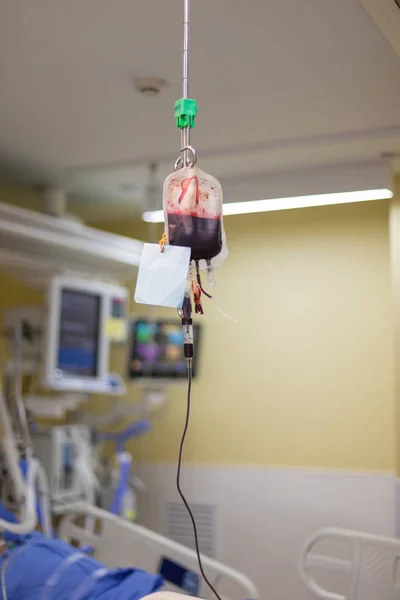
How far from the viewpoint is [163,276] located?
1117mm

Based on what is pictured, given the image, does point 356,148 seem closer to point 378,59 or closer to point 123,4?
point 378,59

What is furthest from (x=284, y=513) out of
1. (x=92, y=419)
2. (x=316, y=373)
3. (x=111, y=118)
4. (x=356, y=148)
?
(x=111, y=118)

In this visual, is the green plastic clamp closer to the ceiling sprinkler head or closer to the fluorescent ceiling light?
the ceiling sprinkler head

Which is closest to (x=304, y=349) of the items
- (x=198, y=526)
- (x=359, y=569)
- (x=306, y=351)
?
(x=306, y=351)

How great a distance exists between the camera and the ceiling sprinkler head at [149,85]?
7.97ft

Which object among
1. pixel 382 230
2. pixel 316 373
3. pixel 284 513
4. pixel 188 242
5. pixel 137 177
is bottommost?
pixel 284 513

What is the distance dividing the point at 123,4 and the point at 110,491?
2404 mm

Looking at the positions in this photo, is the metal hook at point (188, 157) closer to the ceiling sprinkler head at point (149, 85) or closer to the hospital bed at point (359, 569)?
the ceiling sprinkler head at point (149, 85)

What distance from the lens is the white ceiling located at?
2021mm

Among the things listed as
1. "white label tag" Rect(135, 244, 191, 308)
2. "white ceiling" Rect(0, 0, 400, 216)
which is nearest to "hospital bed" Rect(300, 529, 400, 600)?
"white ceiling" Rect(0, 0, 400, 216)

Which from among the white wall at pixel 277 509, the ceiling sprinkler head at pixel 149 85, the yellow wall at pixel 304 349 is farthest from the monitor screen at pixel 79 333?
the ceiling sprinkler head at pixel 149 85

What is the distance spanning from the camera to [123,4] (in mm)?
1945

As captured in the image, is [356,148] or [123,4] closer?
[123,4]

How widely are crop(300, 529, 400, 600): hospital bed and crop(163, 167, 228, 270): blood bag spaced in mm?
1647
